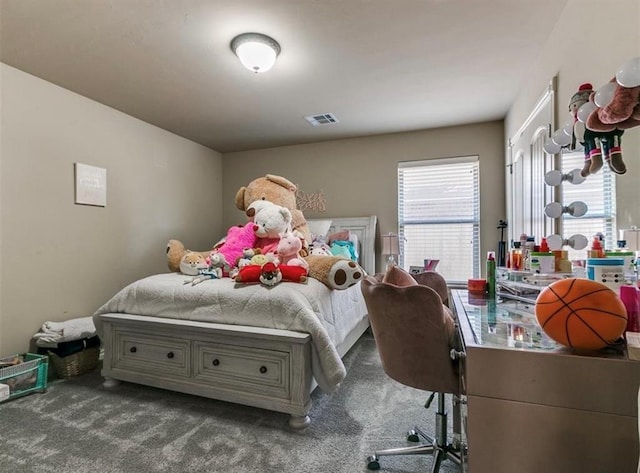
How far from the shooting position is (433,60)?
7.73 feet

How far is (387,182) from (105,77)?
10.2 ft

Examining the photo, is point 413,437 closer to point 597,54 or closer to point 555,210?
point 555,210

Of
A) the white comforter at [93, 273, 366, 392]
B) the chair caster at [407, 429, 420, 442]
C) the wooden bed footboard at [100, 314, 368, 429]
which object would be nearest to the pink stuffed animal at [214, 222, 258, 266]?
the white comforter at [93, 273, 366, 392]

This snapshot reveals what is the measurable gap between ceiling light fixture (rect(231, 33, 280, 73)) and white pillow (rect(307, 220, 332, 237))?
2.13 meters

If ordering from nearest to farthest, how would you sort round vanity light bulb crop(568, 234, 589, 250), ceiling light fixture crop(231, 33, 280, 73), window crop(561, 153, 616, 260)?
window crop(561, 153, 616, 260)
round vanity light bulb crop(568, 234, 589, 250)
ceiling light fixture crop(231, 33, 280, 73)

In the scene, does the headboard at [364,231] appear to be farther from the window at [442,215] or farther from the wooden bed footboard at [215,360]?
the wooden bed footboard at [215,360]

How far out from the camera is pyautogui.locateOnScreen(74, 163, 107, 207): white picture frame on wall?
2.87m

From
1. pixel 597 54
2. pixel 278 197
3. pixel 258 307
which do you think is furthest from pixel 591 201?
pixel 278 197

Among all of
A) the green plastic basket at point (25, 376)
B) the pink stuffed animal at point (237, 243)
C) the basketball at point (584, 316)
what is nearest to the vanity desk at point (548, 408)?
the basketball at point (584, 316)

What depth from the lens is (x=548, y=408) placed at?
78cm

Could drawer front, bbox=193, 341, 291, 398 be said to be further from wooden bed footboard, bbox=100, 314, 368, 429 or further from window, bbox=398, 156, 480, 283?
window, bbox=398, 156, 480, 283

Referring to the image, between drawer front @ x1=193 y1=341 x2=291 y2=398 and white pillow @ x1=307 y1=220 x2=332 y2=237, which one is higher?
white pillow @ x1=307 y1=220 x2=332 y2=237

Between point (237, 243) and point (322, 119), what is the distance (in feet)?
5.90

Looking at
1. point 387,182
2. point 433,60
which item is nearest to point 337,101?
point 433,60
